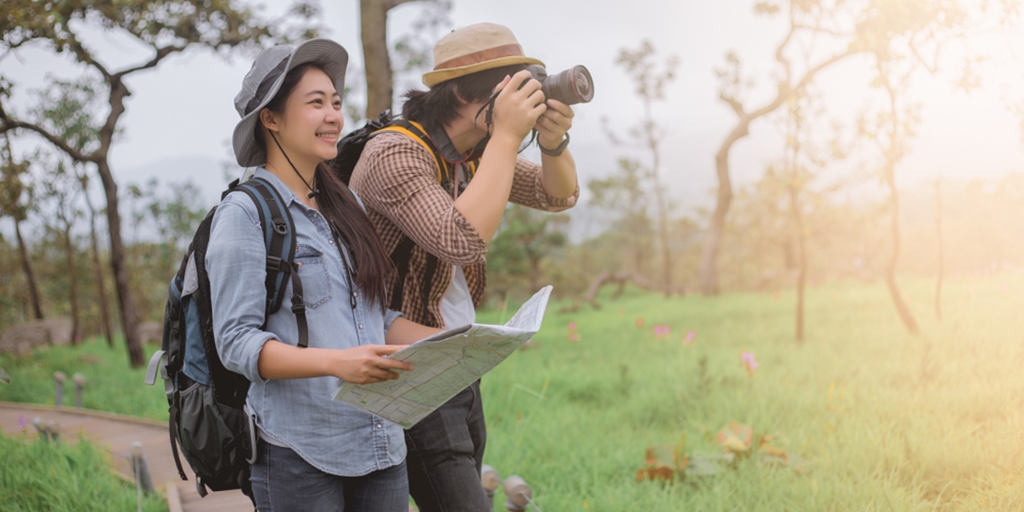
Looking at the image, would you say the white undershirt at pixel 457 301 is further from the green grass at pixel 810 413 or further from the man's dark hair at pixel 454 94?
the green grass at pixel 810 413

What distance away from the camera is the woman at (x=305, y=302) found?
120cm

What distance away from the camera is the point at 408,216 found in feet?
4.64

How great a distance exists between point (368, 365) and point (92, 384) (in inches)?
275

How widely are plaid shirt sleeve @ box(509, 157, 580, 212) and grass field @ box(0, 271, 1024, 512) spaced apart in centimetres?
134

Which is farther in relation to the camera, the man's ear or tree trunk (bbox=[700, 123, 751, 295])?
tree trunk (bbox=[700, 123, 751, 295])

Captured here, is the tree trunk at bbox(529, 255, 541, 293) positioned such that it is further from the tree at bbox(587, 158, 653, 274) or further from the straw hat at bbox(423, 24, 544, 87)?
the straw hat at bbox(423, 24, 544, 87)

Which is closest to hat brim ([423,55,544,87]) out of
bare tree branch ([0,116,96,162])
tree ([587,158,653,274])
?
bare tree branch ([0,116,96,162])

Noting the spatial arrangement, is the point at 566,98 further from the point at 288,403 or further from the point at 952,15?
the point at 952,15

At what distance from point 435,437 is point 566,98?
0.76m

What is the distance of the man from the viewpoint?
54.3 inches

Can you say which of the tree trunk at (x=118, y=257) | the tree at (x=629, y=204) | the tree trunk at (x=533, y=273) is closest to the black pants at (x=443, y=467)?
the tree trunk at (x=118, y=257)

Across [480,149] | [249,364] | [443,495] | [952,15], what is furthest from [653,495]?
[952,15]

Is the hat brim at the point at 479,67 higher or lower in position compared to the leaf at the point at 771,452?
higher

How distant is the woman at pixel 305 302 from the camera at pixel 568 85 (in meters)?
0.41
